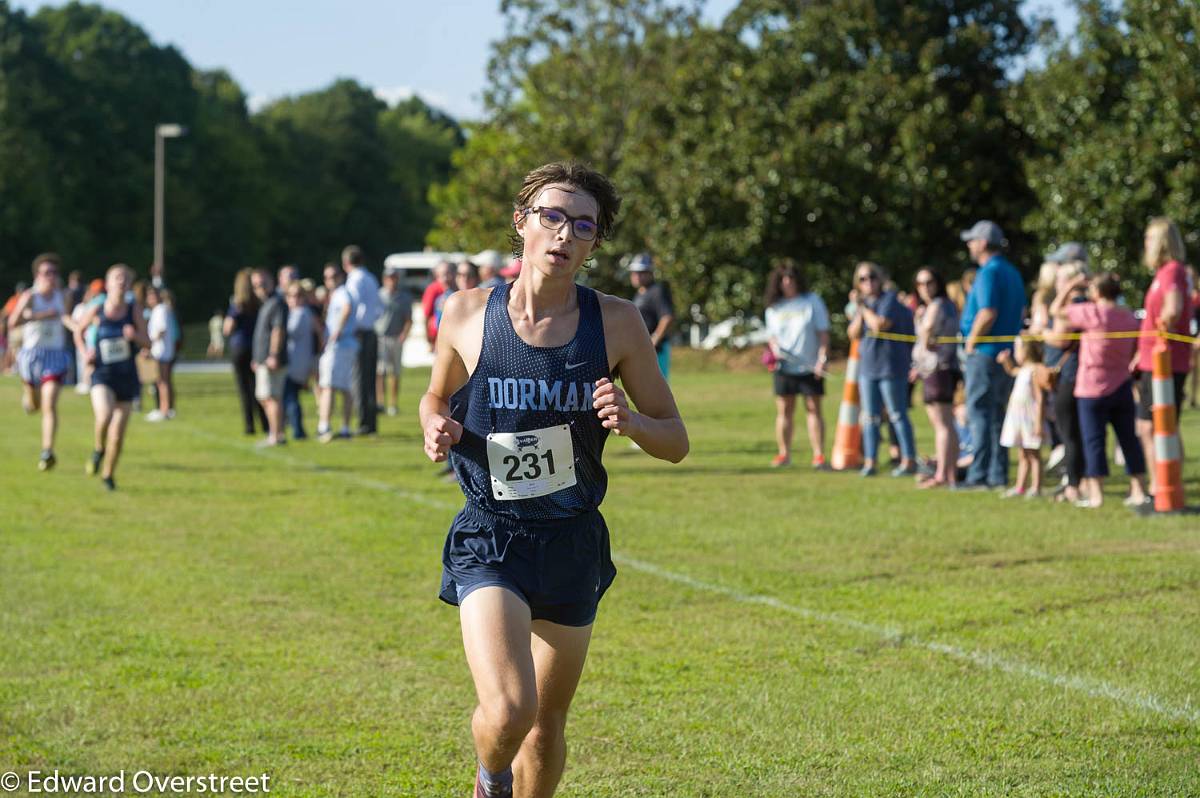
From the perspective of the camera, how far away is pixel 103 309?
14344 mm

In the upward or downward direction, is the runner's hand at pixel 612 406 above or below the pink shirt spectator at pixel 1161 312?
below

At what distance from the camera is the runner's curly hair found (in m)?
4.78

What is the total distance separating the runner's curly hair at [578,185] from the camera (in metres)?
4.78

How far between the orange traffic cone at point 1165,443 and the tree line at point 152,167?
59.9 meters

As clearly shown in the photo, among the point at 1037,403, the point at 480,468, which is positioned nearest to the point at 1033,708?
the point at 480,468

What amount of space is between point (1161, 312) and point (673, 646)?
20.7 ft

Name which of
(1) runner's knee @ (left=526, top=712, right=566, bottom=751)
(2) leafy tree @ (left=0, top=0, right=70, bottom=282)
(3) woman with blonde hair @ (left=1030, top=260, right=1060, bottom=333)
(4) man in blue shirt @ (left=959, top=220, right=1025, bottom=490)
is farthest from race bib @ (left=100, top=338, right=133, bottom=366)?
(2) leafy tree @ (left=0, top=0, right=70, bottom=282)

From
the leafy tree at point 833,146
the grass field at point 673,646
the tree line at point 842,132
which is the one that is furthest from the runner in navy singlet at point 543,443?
the leafy tree at point 833,146

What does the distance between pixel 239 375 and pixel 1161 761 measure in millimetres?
16998

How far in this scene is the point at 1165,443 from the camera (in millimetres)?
12398

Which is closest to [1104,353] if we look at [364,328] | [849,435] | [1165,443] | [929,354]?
A: [1165,443]

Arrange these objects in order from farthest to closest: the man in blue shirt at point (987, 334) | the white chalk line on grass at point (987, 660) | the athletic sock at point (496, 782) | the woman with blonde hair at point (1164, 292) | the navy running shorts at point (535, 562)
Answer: the man in blue shirt at point (987, 334), the woman with blonde hair at point (1164, 292), the white chalk line on grass at point (987, 660), the navy running shorts at point (535, 562), the athletic sock at point (496, 782)

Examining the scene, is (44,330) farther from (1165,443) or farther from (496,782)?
(496,782)

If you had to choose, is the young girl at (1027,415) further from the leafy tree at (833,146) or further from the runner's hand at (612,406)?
the leafy tree at (833,146)
